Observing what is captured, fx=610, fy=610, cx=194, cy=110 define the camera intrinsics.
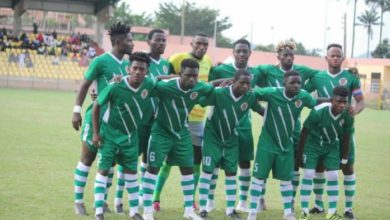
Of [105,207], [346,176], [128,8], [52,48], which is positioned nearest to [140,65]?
[105,207]

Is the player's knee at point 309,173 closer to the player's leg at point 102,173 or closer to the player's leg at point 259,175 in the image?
the player's leg at point 259,175

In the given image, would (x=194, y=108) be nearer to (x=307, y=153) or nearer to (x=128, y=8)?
(x=307, y=153)

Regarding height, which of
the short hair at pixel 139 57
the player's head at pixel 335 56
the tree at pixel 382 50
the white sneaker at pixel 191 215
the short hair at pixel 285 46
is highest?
the tree at pixel 382 50

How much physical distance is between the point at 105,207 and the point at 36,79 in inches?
1317

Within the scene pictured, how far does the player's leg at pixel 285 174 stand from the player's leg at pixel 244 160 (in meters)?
0.57

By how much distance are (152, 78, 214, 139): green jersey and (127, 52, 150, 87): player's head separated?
334mm

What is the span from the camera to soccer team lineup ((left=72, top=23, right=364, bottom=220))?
7.28 metres

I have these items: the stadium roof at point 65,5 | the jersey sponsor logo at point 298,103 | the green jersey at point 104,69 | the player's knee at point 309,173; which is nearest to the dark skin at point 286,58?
the jersey sponsor logo at point 298,103

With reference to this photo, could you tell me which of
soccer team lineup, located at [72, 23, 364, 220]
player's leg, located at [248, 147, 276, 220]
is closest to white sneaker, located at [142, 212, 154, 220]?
soccer team lineup, located at [72, 23, 364, 220]

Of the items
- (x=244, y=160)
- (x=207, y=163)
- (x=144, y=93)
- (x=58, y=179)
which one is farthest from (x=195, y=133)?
(x=58, y=179)

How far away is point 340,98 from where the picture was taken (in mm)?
7695

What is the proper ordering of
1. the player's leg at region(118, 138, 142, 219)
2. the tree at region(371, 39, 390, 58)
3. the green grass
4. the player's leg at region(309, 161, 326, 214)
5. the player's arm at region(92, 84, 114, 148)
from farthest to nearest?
the tree at region(371, 39, 390, 58) → the player's leg at region(309, 161, 326, 214) → the green grass → the player's leg at region(118, 138, 142, 219) → the player's arm at region(92, 84, 114, 148)

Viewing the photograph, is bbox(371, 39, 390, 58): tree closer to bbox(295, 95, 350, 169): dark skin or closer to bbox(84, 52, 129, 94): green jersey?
bbox(295, 95, 350, 169): dark skin

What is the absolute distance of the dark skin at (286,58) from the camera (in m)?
8.16
